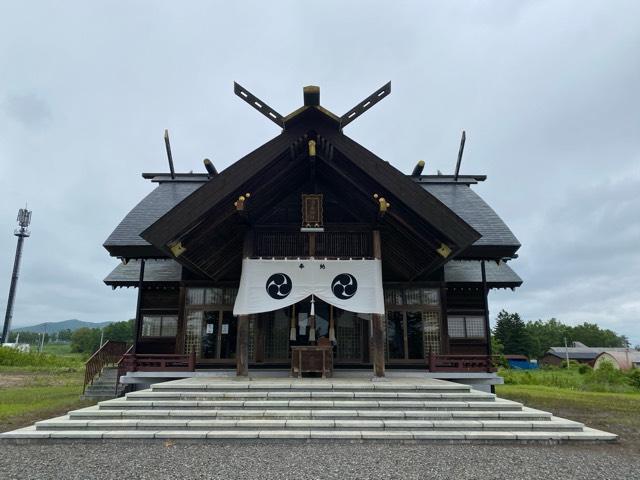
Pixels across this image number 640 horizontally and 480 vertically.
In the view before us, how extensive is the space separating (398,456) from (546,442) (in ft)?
8.17

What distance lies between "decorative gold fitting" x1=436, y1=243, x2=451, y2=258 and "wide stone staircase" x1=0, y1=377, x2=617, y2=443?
3.13 metres

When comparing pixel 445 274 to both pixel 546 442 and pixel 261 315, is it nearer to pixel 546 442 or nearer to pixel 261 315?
pixel 261 315

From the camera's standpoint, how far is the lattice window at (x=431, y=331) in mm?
12414

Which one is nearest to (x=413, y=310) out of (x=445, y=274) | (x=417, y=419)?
(x=445, y=274)

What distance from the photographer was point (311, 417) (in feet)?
21.7

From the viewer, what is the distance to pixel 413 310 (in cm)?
1254

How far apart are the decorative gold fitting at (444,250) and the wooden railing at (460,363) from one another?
348 centimetres

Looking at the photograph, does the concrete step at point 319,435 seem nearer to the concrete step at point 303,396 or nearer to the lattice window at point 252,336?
the concrete step at point 303,396

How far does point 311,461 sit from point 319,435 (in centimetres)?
87

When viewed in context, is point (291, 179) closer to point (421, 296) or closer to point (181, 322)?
point (421, 296)

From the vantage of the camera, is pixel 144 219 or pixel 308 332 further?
pixel 144 219

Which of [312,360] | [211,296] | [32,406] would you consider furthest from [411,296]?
[32,406]

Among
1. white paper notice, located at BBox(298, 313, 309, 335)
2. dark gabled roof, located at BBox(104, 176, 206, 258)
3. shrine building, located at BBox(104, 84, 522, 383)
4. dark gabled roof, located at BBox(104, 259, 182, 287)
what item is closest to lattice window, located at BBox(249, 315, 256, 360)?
shrine building, located at BBox(104, 84, 522, 383)

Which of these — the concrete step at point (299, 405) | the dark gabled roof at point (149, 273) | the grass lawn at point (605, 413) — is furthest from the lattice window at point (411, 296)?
the dark gabled roof at point (149, 273)
